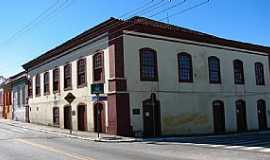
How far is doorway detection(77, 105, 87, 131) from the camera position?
3005 cm

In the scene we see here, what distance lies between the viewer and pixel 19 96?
4769cm

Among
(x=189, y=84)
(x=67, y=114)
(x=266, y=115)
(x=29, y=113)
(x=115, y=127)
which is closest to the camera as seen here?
(x=115, y=127)

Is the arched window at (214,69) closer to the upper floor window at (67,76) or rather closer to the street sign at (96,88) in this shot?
the street sign at (96,88)

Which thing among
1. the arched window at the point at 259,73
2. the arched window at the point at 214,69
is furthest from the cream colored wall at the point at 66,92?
the arched window at the point at 259,73

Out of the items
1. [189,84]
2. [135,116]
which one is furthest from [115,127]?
[189,84]

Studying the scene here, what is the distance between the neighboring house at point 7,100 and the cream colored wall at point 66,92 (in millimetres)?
11009

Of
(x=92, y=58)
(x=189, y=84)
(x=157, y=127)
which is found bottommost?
(x=157, y=127)

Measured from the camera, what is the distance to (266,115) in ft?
124

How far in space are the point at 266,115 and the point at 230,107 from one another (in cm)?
602

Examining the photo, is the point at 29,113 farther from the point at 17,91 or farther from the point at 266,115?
the point at 266,115

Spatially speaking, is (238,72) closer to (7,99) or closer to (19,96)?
(19,96)

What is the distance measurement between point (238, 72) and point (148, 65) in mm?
11575

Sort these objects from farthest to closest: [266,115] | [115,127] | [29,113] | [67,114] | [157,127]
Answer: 1. [29,113]
2. [266,115]
3. [67,114]
4. [157,127]
5. [115,127]

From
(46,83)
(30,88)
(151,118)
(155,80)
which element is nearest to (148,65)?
(155,80)
